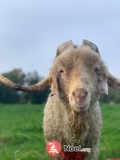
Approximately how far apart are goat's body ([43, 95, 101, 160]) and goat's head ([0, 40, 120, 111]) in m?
0.26

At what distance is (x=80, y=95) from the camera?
21.8 ft

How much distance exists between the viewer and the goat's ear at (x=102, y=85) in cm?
719

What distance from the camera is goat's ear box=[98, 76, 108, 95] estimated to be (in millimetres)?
7191

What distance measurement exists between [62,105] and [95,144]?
77 centimetres

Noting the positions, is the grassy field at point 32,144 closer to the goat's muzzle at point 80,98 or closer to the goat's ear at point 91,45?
the goat's ear at point 91,45


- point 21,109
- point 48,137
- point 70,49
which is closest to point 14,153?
point 48,137

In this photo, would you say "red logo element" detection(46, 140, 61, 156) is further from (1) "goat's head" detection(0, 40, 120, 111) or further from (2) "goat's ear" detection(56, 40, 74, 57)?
(2) "goat's ear" detection(56, 40, 74, 57)

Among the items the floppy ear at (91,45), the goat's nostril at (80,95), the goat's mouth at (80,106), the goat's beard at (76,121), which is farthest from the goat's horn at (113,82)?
the goat's nostril at (80,95)

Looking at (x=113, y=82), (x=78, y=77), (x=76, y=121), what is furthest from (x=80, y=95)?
(x=113, y=82)

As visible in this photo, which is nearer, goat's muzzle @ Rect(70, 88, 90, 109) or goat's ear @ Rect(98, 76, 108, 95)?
goat's muzzle @ Rect(70, 88, 90, 109)

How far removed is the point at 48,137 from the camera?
7.98m

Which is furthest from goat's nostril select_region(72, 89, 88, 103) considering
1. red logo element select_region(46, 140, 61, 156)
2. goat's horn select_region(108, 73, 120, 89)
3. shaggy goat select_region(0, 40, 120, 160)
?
red logo element select_region(46, 140, 61, 156)

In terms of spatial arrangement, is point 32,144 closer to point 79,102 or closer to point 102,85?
point 102,85

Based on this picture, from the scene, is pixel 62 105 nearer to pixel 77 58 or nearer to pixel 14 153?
pixel 77 58
